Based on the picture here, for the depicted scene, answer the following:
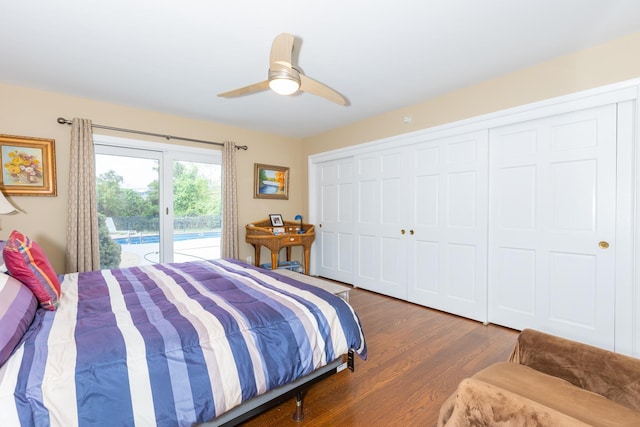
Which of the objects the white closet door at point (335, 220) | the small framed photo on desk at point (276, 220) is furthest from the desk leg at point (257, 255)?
the white closet door at point (335, 220)

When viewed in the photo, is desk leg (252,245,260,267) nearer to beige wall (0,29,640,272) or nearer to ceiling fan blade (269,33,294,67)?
beige wall (0,29,640,272)

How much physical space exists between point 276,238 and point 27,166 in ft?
8.94

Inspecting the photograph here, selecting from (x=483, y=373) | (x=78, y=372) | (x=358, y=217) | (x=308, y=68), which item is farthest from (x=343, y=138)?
(x=78, y=372)

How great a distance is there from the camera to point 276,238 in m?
4.13

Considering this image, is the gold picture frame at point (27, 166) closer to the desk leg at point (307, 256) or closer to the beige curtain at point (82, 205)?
the beige curtain at point (82, 205)

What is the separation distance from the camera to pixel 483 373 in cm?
136

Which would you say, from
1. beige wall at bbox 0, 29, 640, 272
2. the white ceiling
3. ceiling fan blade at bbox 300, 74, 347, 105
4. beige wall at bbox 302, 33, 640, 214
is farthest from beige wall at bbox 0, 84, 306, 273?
beige wall at bbox 302, 33, 640, 214

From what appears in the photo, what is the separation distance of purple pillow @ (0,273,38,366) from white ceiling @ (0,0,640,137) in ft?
5.44

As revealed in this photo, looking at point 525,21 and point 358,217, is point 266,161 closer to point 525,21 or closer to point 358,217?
point 358,217

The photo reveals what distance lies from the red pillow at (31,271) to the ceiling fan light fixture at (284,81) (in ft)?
5.42

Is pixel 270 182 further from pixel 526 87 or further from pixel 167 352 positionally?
pixel 167 352

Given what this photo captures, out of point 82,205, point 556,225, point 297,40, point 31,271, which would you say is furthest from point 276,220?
point 556,225

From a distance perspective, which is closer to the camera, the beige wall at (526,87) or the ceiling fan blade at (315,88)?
the ceiling fan blade at (315,88)

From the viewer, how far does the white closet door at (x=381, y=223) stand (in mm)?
3671
